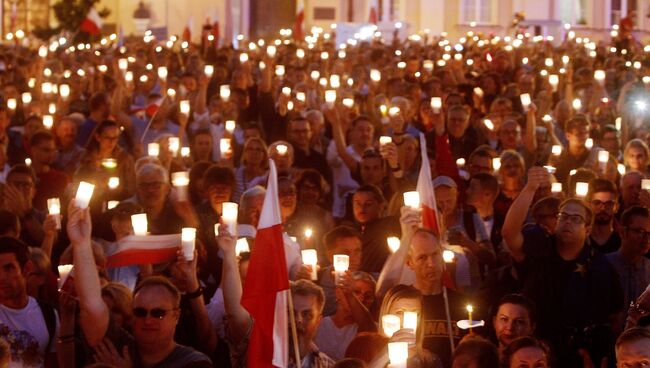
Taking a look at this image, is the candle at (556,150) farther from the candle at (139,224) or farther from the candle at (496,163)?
the candle at (139,224)

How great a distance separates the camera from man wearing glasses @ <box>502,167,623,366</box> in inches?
338

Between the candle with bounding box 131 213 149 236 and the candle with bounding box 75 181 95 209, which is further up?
the candle with bounding box 75 181 95 209

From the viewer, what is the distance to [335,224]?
11656 millimetres

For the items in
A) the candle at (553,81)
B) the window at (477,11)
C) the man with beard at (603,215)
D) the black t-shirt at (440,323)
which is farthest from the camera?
the window at (477,11)

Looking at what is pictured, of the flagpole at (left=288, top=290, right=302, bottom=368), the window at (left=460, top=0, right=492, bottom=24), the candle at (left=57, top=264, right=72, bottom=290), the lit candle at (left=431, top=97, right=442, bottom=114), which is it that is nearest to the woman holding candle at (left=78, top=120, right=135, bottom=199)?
the lit candle at (left=431, top=97, right=442, bottom=114)

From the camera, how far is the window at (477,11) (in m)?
48.4

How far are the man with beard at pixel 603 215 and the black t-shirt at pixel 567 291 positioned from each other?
3.44ft

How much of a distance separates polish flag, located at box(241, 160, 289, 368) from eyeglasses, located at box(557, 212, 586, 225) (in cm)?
200

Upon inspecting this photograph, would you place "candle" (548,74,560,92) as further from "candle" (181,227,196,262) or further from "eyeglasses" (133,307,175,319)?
"eyeglasses" (133,307,175,319)

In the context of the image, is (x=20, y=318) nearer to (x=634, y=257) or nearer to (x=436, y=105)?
(x=634, y=257)

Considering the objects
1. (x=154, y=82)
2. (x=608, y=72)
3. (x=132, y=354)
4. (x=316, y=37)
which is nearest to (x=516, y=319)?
(x=132, y=354)

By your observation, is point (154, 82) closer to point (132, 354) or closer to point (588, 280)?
point (588, 280)

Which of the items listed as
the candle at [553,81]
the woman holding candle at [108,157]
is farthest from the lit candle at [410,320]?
the candle at [553,81]

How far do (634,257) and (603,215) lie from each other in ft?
3.19
